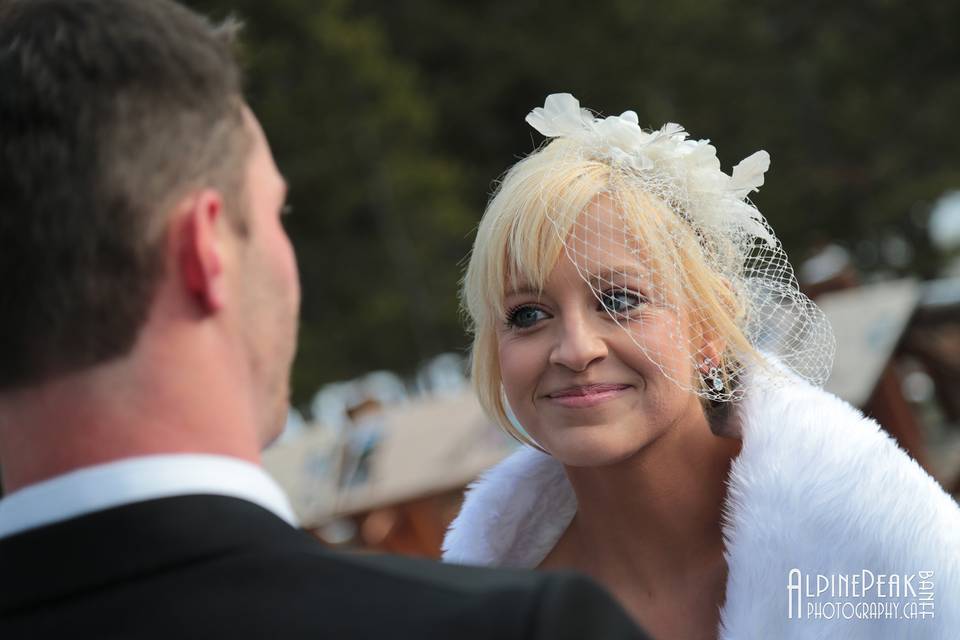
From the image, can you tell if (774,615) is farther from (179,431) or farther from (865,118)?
(865,118)

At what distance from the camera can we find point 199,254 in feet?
3.45

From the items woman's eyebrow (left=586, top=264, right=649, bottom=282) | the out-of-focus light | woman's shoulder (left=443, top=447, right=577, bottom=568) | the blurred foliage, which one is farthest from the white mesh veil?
the out-of-focus light

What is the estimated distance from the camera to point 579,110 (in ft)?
8.12

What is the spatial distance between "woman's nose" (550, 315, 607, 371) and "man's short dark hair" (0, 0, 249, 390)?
1.22 metres

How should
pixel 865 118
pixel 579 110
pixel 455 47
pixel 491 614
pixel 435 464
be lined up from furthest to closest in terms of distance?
1. pixel 455 47
2. pixel 865 118
3. pixel 435 464
4. pixel 579 110
5. pixel 491 614

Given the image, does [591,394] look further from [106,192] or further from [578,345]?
[106,192]

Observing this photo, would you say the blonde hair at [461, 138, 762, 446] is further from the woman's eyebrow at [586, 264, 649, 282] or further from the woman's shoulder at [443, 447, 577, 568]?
the woman's shoulder at [443, 447, 577, 568]

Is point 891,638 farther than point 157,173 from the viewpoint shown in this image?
Yes

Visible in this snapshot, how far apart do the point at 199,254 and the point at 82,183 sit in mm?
114

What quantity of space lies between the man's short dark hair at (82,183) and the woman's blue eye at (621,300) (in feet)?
4.12

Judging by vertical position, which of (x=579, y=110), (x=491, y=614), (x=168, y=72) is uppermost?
(x=168, y=72)

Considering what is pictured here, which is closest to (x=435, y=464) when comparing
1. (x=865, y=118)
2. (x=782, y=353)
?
(x=782, y=353)

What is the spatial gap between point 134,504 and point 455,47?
763 inches

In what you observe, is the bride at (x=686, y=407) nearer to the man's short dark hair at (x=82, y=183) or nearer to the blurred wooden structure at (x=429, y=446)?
the man's short dark hair at (x=82, y=183)
